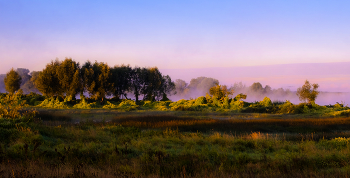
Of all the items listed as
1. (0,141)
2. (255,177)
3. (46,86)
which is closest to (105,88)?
(46,86)

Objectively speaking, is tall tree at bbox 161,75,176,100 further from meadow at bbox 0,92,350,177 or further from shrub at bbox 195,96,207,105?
meadow at bbox 0,92,350,177

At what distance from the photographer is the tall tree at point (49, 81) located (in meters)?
45.6

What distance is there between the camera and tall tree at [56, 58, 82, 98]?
45.8 meters

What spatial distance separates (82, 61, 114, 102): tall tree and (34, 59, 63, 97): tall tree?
5.16m

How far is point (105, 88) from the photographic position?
163 ft

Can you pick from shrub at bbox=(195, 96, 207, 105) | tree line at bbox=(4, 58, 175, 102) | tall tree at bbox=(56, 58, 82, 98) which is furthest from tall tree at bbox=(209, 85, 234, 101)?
tall tree at bbox=(56, 58, 82, 98)

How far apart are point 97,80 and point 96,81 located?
29 cm

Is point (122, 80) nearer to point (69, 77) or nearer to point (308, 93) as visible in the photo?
point (69, 77)

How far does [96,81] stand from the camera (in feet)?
159

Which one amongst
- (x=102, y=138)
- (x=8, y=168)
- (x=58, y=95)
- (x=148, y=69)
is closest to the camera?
(x=8, y=168)

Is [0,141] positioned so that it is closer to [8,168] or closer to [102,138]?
[102,138]

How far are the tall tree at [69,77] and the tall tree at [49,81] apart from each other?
43.5 inches

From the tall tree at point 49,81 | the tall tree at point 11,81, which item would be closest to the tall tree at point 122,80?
the tall tree at point 49,81

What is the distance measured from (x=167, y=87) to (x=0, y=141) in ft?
165
